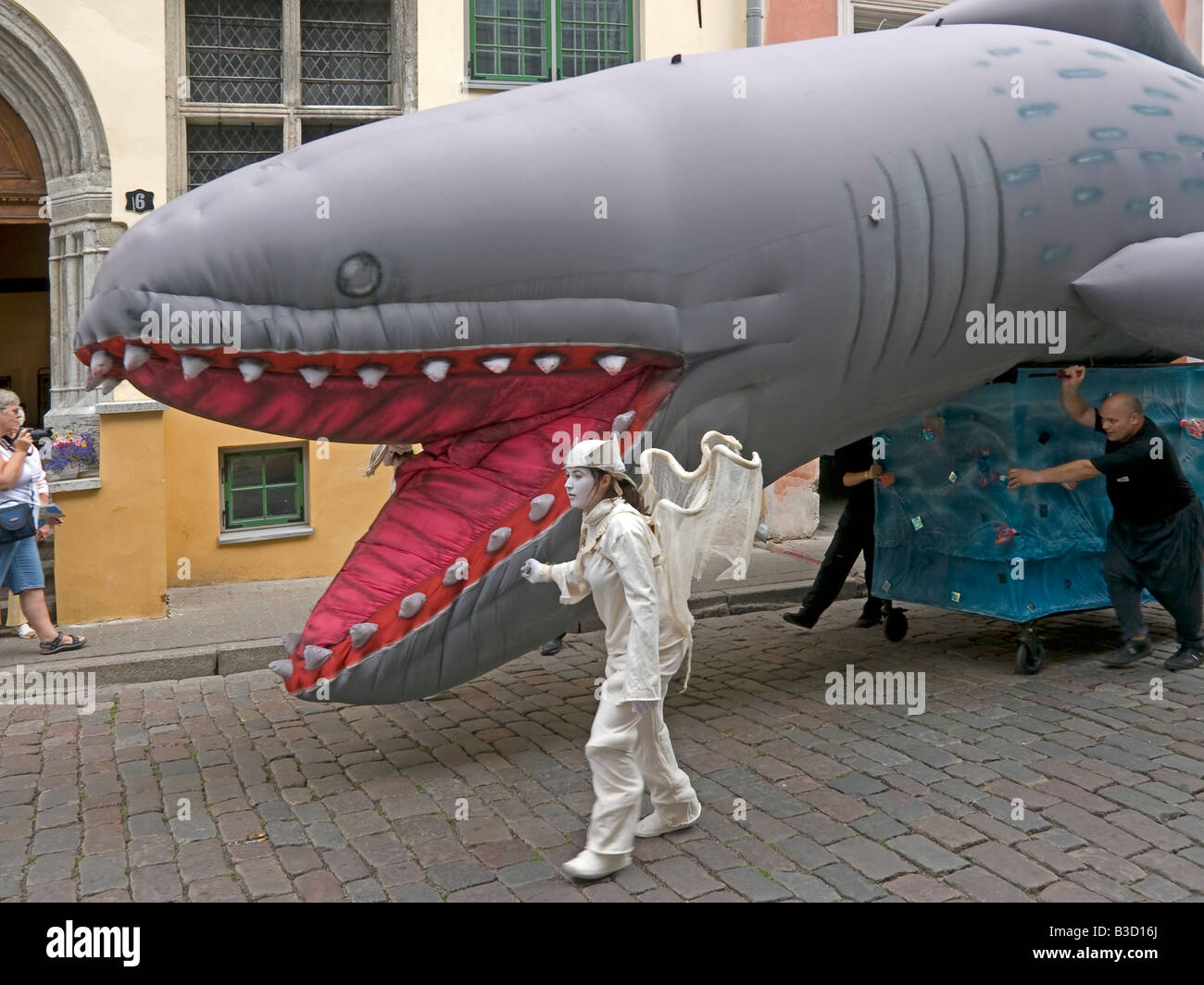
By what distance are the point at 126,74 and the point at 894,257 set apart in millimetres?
5506

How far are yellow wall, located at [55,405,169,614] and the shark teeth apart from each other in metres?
3.83

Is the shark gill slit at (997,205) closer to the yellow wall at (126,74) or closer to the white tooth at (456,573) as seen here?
the white tooth at (456,573)

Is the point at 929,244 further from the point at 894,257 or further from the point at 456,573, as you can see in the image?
the point at 456,573

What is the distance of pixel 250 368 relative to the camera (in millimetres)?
3938

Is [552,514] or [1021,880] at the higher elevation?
[552,514]

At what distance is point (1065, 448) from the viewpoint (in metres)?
6.28

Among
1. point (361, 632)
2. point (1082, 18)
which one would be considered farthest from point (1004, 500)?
point (361, 632)

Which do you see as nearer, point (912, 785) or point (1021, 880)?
point (1021, 880)

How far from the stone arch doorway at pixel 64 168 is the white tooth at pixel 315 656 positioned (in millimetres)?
4212

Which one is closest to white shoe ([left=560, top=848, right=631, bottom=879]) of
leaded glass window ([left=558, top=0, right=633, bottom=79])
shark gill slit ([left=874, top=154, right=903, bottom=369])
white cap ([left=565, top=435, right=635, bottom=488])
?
white cap ([left=565, top=435, right=635, bottom=488])

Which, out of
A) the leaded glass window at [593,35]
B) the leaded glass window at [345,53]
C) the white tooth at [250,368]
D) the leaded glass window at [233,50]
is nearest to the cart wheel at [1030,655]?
the white tooth at [250,368]

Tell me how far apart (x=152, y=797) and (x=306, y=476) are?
13.6 ft
